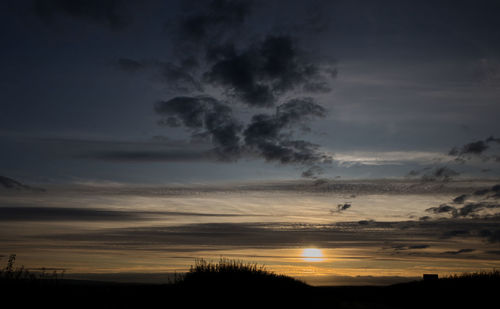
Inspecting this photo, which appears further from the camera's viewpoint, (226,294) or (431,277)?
(431,277)

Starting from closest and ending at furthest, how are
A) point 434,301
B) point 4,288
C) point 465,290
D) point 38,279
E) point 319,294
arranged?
point 4,288
point 38,279
point 319,294
point 434,301
point 465,290

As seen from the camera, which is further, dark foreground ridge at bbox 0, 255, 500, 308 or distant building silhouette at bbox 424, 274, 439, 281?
distant building silhouette at bbox 424, 274, 439, 281

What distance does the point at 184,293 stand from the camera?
16.3 metres

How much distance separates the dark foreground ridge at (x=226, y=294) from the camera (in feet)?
47.1

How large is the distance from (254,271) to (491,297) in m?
11.2

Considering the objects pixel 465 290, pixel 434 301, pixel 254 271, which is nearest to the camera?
pixel 254 271

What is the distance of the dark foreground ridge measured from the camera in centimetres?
1437

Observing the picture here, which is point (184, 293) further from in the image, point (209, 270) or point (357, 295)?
point (357, 295)

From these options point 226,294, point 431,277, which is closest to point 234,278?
point 226,294

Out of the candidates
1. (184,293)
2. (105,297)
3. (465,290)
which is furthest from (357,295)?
(105,297)

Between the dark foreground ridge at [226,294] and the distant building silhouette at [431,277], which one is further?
the distant building silhouette at [431,277]

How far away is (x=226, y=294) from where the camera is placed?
631 inches

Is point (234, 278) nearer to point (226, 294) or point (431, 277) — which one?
point (226, 294)

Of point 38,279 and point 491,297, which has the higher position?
point 38,279
